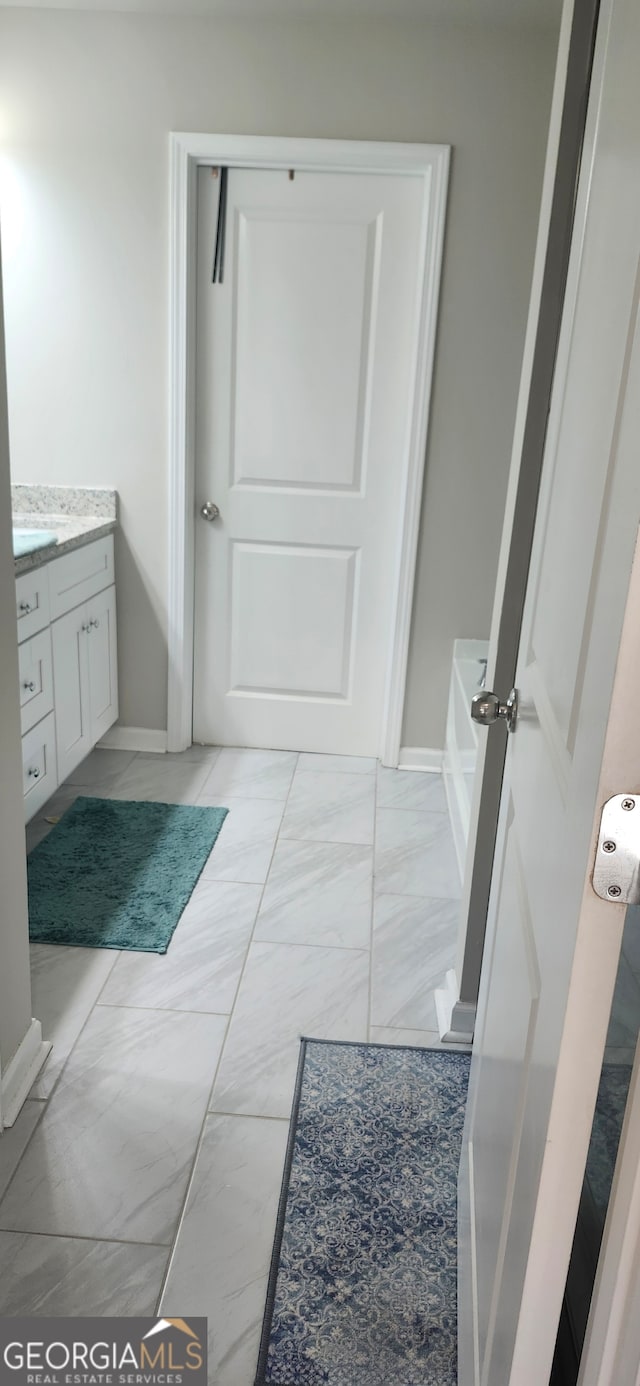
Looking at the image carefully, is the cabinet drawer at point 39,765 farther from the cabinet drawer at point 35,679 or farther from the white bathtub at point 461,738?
the white bathtub at point 461,738

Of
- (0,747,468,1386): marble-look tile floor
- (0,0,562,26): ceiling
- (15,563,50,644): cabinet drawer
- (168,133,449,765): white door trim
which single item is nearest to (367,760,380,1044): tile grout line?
(0,747,468,1386): marble-look tile floor

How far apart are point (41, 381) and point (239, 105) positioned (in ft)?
3.60

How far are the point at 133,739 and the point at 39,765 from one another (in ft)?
2.93

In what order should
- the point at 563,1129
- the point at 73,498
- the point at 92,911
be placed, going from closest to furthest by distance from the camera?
the point at 563,1129 < the point at 92,911 < the point at 73,498

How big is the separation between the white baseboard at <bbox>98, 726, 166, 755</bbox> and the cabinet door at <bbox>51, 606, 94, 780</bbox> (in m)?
0.39

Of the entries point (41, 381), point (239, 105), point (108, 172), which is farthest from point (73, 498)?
point (239, 105)

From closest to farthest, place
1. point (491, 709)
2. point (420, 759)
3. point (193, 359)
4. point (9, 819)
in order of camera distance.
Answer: point (491, 709) → point (9, 819) → point (193, 359) → point (420, 759)

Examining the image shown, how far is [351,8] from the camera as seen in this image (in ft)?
9.07

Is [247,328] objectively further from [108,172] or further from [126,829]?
[126,829]

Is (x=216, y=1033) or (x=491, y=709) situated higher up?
(x=491, y=709)

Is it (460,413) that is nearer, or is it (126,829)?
(126,829)

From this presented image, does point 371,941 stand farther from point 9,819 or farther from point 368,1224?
point 9,819

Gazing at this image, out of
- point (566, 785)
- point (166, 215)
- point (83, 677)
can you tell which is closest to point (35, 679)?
point (83, 677)

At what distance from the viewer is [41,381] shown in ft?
10.7
